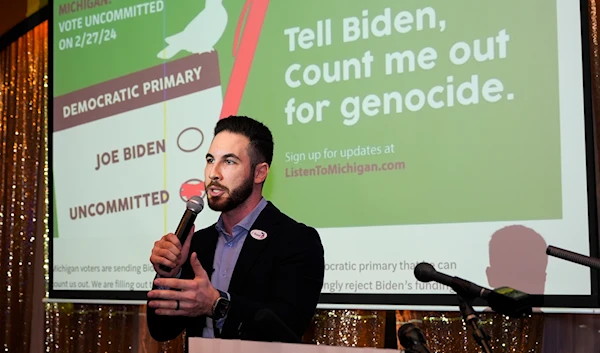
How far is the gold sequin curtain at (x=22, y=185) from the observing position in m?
4.70

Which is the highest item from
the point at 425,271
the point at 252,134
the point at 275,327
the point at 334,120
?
the point at 334,120

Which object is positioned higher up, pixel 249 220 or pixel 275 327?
pixel 249 220

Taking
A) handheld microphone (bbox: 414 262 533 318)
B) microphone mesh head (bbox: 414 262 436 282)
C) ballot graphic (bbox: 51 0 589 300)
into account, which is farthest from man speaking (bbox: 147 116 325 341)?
handheld microphone (bbox: 414 262 533 318)

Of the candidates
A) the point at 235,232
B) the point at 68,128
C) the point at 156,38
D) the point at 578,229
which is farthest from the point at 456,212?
the point at 68,128

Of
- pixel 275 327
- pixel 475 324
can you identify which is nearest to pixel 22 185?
pixel 275 327

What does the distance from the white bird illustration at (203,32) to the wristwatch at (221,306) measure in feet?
5.75

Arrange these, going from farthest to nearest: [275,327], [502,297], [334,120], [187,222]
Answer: [334,120]
[187,222]
[275,327]
[502,297]

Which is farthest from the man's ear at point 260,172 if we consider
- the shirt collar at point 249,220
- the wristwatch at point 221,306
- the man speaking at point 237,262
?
the wristwatch at point 221,306

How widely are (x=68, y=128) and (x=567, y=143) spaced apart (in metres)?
2.62

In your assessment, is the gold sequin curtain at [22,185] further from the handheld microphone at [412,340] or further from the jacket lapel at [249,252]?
the handheld microphone at [412,340]

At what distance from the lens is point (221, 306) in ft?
7.98

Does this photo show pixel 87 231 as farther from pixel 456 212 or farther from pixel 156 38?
pixel 456 212

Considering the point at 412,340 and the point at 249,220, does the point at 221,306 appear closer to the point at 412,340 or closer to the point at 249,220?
the point at 249,220

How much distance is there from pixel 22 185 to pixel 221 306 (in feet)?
8.93
